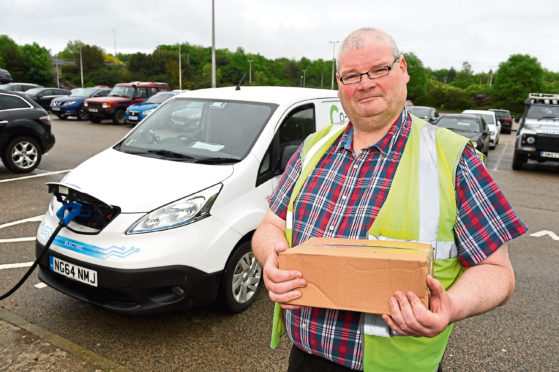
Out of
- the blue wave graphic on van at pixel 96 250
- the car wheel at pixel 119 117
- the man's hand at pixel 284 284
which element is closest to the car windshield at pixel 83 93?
the car wheel at pixel 119 117

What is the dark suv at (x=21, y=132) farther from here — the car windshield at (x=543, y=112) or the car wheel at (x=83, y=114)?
the car wheel at (x=83, y=114)

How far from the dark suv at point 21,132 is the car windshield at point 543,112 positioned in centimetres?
1236

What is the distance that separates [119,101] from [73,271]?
60.7ft

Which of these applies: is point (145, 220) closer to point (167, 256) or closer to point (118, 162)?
point (167, 256)

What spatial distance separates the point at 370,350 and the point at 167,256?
75.1 inches

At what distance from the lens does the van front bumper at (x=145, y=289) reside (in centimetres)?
301

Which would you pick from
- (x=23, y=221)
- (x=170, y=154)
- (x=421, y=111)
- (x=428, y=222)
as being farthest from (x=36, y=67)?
(x=428, y=222)

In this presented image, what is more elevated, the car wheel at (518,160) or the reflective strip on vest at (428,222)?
the reflective strip on vest at (428,222)

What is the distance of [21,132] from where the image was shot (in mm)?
8938

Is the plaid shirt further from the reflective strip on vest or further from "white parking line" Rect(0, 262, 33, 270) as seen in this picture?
"white parking line" Rect(0, 262, 33, 270)

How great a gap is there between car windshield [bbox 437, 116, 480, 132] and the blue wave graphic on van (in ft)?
42.6

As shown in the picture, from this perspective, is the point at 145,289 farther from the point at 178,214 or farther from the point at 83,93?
the point at 83,93

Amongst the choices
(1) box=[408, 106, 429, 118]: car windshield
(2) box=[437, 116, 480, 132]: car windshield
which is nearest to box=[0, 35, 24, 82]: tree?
(1) box=[408, 106, 429, 118]: car windshield

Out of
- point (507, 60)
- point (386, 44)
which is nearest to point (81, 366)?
point (386, 44)
